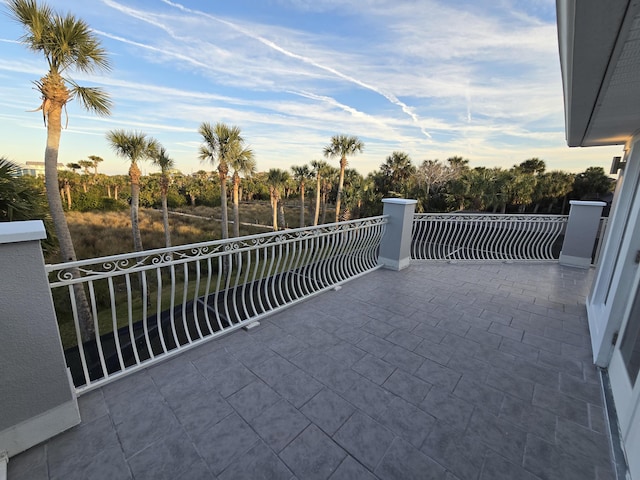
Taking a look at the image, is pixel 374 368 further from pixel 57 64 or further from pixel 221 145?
pixel 221 145

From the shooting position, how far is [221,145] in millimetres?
11641

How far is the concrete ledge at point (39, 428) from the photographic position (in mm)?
1432

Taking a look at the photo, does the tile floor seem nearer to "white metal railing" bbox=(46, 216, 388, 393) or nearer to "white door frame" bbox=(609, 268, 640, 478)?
"white door frame" bbox=(609, 268, 640, 478)

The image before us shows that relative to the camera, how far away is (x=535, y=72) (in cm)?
368

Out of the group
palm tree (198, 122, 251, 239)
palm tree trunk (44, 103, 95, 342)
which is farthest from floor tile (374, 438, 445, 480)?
palm tree (198, 122, 251, 239)

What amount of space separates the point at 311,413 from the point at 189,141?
495 inches

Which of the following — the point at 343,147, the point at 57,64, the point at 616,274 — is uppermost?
the point at 343,147

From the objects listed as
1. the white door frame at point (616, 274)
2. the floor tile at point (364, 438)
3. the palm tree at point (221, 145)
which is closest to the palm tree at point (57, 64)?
the palm tree at point (221, 145)

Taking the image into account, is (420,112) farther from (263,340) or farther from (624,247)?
(263,340)

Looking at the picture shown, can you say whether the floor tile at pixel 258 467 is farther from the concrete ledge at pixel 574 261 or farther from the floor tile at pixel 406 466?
the concrete ledge at pixel 574 261

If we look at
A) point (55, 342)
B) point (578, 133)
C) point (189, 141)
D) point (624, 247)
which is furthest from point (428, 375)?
point (189, 141)

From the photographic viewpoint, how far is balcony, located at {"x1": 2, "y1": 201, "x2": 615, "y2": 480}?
146cm

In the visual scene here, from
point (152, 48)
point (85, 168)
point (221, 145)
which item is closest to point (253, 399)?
point (152, 48)

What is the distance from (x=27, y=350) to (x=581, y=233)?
8.27m
